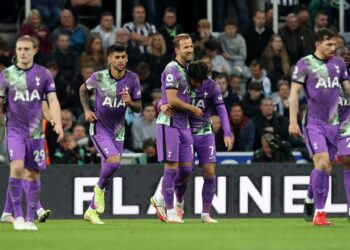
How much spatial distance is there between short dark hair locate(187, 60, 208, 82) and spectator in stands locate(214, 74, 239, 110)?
21.5ft

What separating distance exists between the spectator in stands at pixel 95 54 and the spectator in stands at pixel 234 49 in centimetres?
257

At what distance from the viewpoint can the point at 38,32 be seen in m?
26.7

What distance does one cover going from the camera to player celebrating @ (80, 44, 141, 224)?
19.4m

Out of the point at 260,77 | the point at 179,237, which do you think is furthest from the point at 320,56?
the point at 260,77

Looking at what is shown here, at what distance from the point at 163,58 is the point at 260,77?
177 cm

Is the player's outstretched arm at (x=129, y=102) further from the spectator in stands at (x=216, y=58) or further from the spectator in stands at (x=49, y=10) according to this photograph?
the spectator in stands at (x=49, y=10)

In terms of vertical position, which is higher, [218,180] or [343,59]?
[343,59]

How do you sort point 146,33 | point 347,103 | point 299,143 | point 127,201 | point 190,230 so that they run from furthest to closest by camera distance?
1. point 146,33
2. point 299,143
3. point 127,201
4. point 347,103
5. point 190,230

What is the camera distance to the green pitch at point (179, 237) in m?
14.7

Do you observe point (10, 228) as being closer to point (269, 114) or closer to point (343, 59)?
point (343, 59)

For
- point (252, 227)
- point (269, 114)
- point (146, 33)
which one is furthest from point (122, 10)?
point (252, 227)

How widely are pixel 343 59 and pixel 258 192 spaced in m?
4.59

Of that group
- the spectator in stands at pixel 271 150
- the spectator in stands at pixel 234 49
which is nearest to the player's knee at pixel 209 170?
the spectator in stands at pixel 271 150

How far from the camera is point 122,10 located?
2877 centimetres
